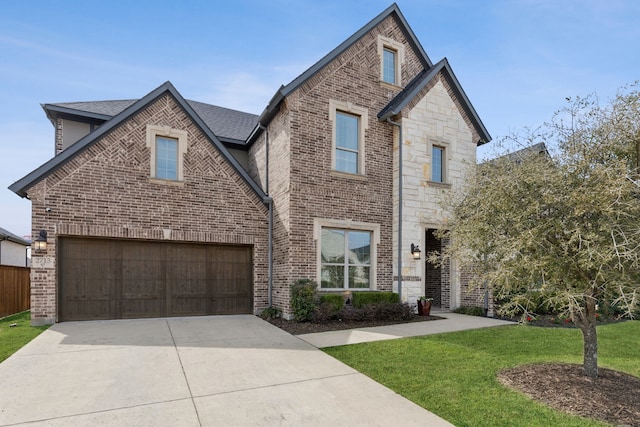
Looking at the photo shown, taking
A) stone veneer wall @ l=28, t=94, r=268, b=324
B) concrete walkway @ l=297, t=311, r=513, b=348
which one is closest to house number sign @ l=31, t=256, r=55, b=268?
stone veneer wall @ l=28, t=94, r=268, b=324

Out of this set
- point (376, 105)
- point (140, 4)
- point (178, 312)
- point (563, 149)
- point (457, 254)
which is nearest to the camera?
point (563, 149)

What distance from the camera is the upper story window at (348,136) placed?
10.8m

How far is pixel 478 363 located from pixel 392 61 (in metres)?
10.2

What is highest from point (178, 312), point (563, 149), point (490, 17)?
point (490, 17)

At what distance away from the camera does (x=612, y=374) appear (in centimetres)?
509

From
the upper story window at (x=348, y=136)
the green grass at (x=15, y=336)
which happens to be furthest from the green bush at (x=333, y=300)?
the green grass at (x=15, y=336)

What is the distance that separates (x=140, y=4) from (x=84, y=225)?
567 centimetres

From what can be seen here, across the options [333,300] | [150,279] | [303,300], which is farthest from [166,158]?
[333,300]

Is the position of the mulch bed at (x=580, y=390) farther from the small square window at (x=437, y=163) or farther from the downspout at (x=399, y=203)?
the small square window at (x=437, y=163)

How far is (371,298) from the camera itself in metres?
10.2

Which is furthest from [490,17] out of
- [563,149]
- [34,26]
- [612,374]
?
[34,26]

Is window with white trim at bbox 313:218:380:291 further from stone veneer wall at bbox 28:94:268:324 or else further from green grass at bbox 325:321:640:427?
green grass at bbox 325:321:640:427

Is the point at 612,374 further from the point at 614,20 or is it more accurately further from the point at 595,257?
the point at 614,20

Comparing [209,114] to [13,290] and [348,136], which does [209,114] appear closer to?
[348,136]
